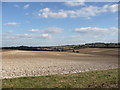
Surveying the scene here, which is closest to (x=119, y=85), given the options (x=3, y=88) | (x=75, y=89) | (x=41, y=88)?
(x=75, y=89)

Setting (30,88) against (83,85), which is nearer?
(30,88)

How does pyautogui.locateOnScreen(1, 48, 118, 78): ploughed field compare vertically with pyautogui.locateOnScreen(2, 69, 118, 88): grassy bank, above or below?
below

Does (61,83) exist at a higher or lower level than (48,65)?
higher

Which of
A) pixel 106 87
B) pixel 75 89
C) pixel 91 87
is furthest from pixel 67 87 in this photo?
pixel 106 87

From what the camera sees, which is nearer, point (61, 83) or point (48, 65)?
point (61, 83)

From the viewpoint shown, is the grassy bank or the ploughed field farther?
the ploughed field

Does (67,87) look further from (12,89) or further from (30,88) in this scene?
(12,89)

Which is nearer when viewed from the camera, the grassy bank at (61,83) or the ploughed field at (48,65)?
the grassy bank at (61,83)

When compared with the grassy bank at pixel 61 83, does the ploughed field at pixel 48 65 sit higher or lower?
lower

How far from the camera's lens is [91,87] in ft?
39.5

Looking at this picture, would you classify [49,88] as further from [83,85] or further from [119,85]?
[119,85]

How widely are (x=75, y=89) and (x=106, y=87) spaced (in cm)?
185

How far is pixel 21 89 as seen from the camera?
11.4m

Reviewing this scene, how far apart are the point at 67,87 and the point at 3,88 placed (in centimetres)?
353
